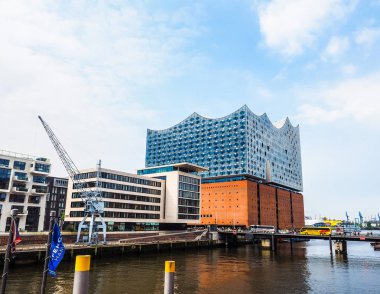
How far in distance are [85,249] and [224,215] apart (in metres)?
111

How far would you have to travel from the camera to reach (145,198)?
4889 inches

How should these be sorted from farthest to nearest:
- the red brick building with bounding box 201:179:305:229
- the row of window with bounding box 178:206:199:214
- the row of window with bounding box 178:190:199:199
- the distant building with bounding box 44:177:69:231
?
the red brick building with bounding box 201:179:305:229 < the distant building with bounding box 44:177:69:231 < the row of window with bounding box 178:190:199:199 < the row of window with bounding box 178:206:199:214

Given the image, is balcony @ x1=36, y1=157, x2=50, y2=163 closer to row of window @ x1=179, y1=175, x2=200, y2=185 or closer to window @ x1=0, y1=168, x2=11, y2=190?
window @ x1=0, y1=168, x2=11, y2=190

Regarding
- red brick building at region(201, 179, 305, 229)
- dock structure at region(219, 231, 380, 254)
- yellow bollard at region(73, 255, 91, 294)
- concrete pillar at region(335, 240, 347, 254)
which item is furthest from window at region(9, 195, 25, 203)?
yellow bollard at region(73, 255, 91, 294)

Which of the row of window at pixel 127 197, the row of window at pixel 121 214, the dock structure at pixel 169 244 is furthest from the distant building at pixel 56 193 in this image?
the dock structure at pixel 169 244

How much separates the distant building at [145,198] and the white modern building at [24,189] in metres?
10.1

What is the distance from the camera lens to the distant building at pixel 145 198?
11038cm

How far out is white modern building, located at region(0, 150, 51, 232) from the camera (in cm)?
9925

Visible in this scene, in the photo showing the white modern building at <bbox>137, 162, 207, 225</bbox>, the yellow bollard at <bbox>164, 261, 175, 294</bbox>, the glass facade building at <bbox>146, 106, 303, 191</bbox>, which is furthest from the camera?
the glass facade building at <bbox>146, 106, 303, 191</bbox>

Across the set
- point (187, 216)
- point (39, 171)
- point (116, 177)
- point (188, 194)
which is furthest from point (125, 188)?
point (187, 216)

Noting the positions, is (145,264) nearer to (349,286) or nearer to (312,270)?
(312,270)

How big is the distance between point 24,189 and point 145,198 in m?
41.1

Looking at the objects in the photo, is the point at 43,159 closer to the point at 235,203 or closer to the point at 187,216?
the point at 187,216

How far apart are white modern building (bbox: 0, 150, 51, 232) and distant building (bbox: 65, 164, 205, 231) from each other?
398 inches
